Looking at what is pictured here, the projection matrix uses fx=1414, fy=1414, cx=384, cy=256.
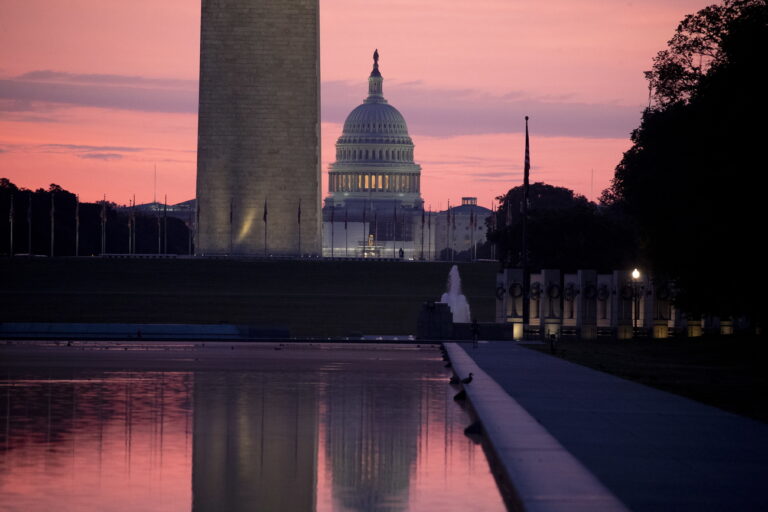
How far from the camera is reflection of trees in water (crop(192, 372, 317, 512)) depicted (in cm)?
1183

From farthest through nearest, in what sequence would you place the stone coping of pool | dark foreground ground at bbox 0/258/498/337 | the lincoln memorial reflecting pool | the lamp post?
1. dark foreground ground at bbox 0/258/498/337
2. the lamp post
3. the lincoln memorial reflecting pool
4. the stone coping of pool

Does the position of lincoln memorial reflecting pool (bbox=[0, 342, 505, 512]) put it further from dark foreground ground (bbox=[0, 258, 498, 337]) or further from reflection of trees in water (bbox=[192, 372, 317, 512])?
dark foreground ground (bbox=[0, 258, 498, 337])

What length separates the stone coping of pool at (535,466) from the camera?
10656mm

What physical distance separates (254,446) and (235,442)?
47cm

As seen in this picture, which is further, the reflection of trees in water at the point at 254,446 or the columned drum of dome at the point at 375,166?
the columned drum of dome at the point at 375,166

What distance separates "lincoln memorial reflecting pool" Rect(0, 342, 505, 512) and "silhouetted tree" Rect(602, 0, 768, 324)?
24.8ft

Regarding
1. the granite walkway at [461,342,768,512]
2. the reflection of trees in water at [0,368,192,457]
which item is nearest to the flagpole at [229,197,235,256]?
the reflection of trees in water at [0,368,192,457]

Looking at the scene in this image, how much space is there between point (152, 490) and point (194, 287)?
66.9 metres

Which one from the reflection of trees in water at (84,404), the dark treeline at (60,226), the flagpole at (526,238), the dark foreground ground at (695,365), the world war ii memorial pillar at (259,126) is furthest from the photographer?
the dark treeline at (60,226)

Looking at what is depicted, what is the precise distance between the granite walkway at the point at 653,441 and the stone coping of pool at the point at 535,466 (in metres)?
0.21

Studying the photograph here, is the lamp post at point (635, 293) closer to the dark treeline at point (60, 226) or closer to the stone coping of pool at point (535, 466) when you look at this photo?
the stone coping of pool at point (535, 466)

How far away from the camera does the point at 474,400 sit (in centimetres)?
2041

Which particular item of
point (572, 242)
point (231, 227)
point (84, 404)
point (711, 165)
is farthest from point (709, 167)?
point (231, 227)

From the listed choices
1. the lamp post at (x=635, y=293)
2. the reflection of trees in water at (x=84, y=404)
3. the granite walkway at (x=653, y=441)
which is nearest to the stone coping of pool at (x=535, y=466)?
the granite walkway at (x=653, y=441)
